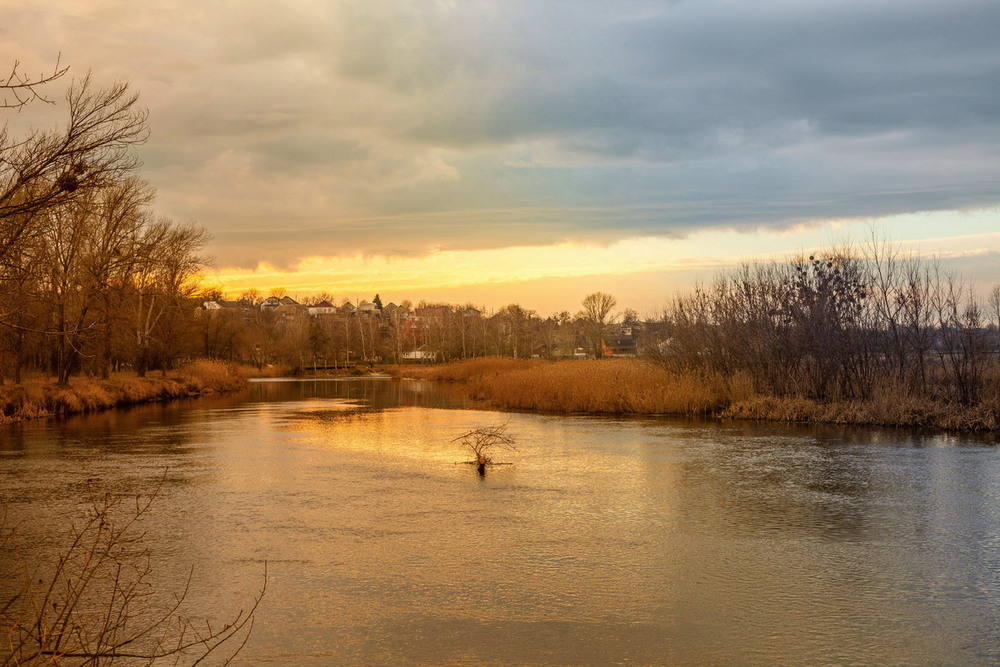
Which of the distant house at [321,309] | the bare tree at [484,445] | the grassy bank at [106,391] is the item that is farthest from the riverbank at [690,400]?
the distant house at [321,309]

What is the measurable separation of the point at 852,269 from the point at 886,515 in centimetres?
1628

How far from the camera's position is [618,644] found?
6434 mm

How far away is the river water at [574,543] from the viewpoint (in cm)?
656

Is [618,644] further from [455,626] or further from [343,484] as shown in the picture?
[343,484]

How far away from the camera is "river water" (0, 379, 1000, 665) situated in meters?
6.56

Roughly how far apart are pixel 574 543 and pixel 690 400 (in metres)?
17.0

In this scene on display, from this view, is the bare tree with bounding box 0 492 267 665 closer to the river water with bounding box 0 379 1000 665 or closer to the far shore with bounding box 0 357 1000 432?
the river water with bounding box 0 379 1000 665

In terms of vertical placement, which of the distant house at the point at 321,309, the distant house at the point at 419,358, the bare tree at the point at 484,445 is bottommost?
the bare tree at the point at 484,445

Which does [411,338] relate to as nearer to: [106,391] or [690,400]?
[106,391]

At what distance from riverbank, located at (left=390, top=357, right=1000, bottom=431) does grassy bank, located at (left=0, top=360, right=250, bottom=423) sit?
49.2 feet

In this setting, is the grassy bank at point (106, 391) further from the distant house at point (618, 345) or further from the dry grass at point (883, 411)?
the distant house at point (618, 345)

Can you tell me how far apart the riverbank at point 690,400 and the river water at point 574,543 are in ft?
8.30

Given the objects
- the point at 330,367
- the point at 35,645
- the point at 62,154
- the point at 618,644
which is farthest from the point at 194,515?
the point at 330,367

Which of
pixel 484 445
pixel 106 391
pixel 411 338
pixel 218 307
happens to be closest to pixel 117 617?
pixel 484 445
